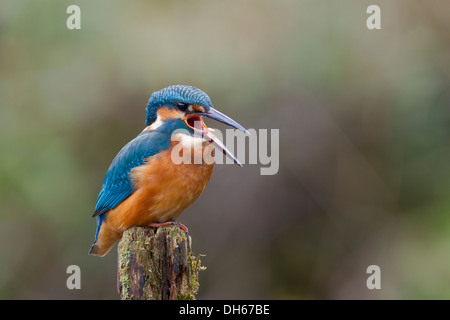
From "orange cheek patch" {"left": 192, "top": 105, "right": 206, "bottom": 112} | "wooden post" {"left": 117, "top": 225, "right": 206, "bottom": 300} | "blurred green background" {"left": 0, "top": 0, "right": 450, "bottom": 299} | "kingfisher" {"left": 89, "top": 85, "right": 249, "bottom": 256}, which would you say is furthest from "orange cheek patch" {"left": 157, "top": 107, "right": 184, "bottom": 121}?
"blurred green background" {"left": 0, "top": 0, "right": 450, "bottom": 299}

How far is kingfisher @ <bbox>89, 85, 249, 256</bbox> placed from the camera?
364 cm

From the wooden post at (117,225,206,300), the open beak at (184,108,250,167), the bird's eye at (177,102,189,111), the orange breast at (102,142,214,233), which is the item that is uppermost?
the bird's eye at (177,102,189,111)

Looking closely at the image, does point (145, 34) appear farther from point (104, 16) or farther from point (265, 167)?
point (265, 167)

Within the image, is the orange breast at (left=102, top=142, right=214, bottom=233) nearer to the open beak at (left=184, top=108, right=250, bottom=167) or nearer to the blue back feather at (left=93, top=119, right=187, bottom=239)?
the blue back feather at (left=93, top=119, right=187, bottom=239)

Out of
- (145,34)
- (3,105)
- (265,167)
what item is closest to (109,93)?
(145,34)

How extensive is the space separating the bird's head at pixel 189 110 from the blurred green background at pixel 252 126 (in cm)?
248

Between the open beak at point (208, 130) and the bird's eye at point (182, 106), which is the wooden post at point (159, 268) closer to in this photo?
the open beak at point (208, 130)

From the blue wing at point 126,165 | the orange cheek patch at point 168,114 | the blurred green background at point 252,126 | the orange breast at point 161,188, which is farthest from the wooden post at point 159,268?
the blurred green background at point 252,126

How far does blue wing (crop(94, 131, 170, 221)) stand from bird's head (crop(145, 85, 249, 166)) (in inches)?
5.1

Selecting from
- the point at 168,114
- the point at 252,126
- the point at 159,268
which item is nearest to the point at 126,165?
the point at 168,114

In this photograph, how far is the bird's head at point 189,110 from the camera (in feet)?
11.8

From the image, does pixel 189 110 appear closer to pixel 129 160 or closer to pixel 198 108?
pixel 198 108

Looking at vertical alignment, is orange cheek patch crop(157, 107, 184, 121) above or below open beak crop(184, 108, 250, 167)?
above

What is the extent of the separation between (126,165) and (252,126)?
258 cm
